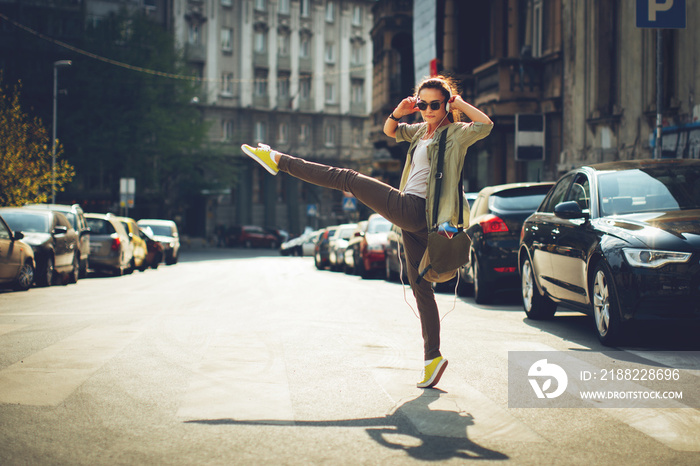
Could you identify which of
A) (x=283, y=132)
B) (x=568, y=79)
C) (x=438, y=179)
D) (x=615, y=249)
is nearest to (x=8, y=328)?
(x=438, y=179)

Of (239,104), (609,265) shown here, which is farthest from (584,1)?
(239,104)

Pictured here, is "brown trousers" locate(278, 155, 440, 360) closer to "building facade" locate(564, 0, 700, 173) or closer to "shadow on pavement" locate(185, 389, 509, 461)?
"shadow on pavement" locate(185, 389, 509, 461)

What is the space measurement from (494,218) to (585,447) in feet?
27.1

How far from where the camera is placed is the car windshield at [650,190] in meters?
8.28

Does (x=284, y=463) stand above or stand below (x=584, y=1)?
below

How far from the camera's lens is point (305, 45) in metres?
74.4

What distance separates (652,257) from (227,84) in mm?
64183

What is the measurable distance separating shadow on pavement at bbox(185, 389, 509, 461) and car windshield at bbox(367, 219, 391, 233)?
1738 centimetres

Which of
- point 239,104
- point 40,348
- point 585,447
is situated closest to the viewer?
point 585,447

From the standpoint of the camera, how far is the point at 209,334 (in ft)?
28.4

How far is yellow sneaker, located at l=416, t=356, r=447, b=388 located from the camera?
19.0 feet

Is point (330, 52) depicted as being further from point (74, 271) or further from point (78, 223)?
point (74, 271)

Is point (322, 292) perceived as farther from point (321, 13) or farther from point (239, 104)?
point (321, 13)

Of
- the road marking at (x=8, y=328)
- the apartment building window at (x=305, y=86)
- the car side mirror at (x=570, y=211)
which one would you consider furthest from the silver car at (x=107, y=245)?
the apartment building window at (x=305, y=86)
